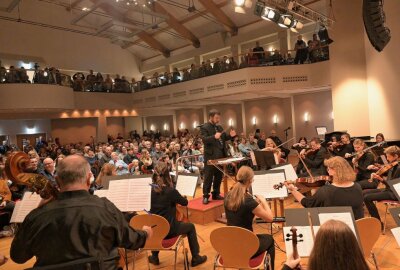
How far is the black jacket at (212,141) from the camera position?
525cm

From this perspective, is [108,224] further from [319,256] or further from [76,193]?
[319,256]

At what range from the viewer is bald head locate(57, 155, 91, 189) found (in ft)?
5.95

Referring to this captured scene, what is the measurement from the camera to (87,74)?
1866 cm

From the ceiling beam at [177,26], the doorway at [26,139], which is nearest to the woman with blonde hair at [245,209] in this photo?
the ceiling beam at [177,26]

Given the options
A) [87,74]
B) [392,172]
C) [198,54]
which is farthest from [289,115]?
[87,74]

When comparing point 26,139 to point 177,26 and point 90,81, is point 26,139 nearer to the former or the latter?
point 90,81

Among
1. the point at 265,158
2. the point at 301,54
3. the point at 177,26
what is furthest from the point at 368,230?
the point at 177,26

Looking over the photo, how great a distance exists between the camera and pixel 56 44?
17188 mm

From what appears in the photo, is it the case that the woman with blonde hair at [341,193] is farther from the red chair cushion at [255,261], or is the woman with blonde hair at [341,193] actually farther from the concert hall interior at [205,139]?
the red chair cushion at [255,261]

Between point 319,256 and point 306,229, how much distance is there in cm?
92

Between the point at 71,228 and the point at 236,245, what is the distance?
154 centimetres

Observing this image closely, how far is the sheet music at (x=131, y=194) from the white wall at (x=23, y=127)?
620 inches

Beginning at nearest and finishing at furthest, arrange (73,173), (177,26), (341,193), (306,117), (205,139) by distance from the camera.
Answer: (73,173), (341,193), (205,139), (306,117), (177,26)

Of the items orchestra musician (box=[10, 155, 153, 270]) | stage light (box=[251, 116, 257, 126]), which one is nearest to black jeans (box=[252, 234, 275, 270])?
orchestra musician (box=[10, 155, 153, 270])
